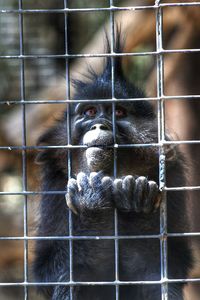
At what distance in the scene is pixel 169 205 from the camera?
4371 millimetres

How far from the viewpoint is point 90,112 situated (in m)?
4.25

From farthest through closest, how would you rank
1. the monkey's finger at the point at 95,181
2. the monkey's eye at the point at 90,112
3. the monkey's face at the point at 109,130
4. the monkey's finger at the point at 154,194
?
the monkey's eye at the point at 90,112, the monkey's face at the point at 109,130, the monkey's finger at the point at 95,181, the monkey's finger at the point at 154,194

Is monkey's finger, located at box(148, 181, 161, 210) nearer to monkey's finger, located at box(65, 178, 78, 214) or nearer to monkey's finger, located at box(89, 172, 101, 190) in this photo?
monkey's finger, located at box(89, 172, 101, 190)

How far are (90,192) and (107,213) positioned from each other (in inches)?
13.6

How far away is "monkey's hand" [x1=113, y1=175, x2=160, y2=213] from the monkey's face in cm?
22

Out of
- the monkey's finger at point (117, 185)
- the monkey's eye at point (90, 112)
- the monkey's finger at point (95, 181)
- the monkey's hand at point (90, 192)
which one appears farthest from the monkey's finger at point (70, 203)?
the monkey's eye at point (90, 112)

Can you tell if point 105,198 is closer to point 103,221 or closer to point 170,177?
point 103,221

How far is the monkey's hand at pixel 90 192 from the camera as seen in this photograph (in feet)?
11.7

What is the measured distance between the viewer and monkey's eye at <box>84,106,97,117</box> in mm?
4234

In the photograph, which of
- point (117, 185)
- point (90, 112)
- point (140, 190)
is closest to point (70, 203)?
point (117, 185)

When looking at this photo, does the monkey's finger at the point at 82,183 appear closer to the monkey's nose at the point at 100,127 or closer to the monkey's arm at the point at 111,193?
the monkey's arm at the point at 111,193

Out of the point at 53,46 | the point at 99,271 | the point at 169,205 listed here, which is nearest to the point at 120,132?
the point at 169,205

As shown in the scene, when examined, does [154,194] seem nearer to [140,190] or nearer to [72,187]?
[140,190]

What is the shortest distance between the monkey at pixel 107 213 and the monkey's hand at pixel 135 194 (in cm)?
17
